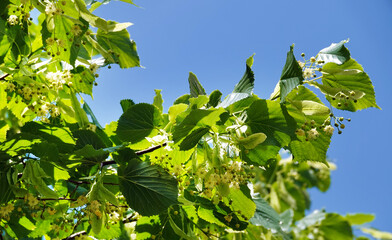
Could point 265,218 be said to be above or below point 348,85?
below

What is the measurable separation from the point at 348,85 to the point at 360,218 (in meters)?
3.25

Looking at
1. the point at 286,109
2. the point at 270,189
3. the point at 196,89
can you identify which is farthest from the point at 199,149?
the point at 270,189

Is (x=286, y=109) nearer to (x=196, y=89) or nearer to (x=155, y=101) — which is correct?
(x=196, y=89)

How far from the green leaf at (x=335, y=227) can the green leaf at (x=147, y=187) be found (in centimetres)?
283

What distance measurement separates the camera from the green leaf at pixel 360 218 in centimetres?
405

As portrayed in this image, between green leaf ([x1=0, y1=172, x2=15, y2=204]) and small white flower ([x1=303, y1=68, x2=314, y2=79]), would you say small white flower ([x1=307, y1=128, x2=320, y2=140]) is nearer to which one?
small white flower ([x1=303, y1=68, x2=314, y2=79])

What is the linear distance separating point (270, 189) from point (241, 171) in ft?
10.0

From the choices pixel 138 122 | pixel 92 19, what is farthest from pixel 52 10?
pixel 138 122

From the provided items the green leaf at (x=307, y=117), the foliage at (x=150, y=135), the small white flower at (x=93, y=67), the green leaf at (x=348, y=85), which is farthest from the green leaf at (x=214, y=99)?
the small white flower at (x=93, y=67)

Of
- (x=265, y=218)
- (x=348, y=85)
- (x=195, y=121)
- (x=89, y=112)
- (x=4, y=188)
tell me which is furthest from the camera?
(x=89, y=112)

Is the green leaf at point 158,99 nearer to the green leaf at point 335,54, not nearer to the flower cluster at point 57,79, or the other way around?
the flower cluster at point 57,79

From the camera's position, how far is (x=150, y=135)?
1.42m

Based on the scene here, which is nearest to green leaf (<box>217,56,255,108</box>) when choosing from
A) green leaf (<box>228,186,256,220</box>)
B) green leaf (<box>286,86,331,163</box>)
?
green leaf (<box>286,86,331,163</box>)

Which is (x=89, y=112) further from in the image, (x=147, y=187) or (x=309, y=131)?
(x=309, y=131)
